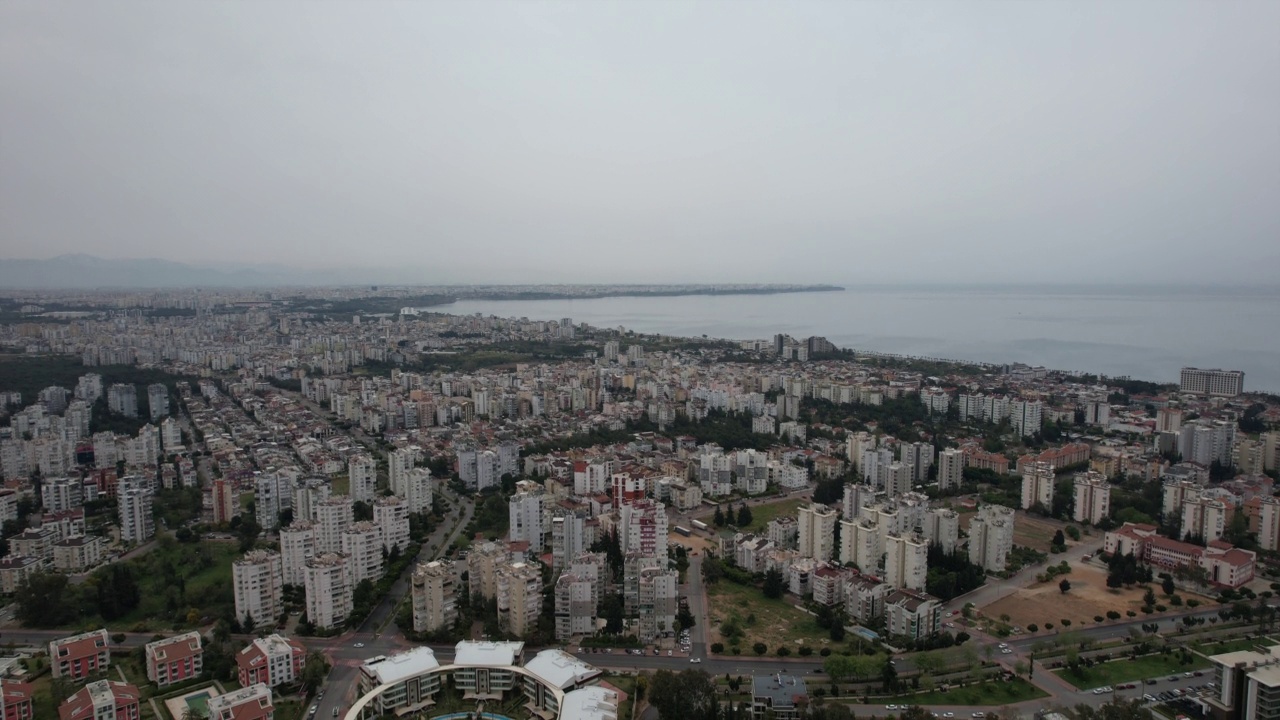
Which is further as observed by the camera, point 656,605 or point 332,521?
point 332,521

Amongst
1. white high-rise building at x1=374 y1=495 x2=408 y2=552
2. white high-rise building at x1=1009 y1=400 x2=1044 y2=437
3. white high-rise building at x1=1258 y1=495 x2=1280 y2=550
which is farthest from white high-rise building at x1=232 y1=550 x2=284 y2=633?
white high-rise building at x1=1009 y1=400 x2=1044 y2=437

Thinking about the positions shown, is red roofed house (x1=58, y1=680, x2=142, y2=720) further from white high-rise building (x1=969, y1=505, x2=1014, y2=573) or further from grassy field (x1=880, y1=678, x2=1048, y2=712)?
white high-rise building (x1=969, y1=505, x2=1014, y2=573)

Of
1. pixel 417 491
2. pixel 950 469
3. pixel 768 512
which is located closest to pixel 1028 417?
pixel 950 469

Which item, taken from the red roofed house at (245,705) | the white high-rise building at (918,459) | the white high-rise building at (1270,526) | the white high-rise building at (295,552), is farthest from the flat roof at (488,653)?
the white high-rise building at (1270,526)

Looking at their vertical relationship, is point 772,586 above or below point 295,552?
below

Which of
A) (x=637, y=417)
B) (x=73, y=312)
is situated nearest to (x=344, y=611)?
(x=637, y=417)

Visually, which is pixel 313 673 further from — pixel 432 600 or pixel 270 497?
pixel 270 497

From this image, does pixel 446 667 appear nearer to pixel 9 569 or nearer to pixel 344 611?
pixel 344 611
